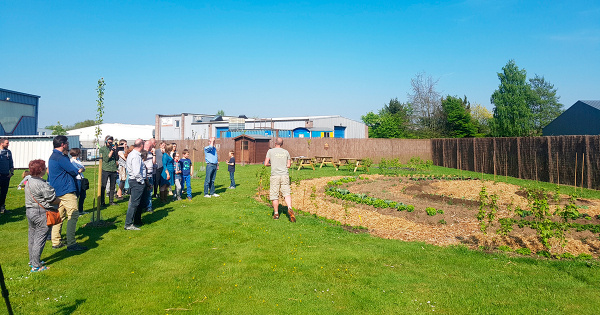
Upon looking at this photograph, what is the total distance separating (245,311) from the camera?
4.19m

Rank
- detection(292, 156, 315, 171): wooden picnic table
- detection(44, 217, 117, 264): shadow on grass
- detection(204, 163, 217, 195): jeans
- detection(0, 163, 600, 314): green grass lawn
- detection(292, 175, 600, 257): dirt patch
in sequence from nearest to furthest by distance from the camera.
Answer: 1. detection(0, 163, 600, 314): green grass lawn
2. detection(44, 217, 117, 264): shadow on grass
3. detection(292, 175, 600, 257): dirt patch
4. detection(204, 163, 217, 195): jeans
5. detection(292, 156, 315, 171): wooden picnic table

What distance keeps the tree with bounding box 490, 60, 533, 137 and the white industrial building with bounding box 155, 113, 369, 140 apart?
848 inches

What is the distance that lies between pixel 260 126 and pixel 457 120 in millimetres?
26347

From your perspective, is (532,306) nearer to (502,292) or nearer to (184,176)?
(502,292)

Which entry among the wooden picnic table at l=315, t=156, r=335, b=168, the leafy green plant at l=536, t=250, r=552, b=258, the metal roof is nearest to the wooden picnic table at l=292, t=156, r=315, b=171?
the wooden picnic table at l=315, t=156, r=335, b=168

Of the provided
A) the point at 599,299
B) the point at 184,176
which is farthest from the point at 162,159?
the point at 599,299

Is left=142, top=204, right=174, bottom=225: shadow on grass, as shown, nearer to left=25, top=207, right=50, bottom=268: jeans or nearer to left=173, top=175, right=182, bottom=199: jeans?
left=173, top=175, right=182, bottom=199: jeans

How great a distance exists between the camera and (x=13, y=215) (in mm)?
9344

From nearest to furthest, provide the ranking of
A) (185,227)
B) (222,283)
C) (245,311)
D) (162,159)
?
1. (245,311)
2. (222,283)
3. (185,227)
4. (162,159)

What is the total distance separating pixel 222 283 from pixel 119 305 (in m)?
1.21

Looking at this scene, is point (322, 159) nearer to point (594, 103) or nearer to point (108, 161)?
point (108, 161)

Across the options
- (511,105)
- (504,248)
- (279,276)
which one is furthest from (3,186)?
(511,105)

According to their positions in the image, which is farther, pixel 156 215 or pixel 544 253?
pixel 156 215

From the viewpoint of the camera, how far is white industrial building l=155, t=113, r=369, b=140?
4588 centimetres
